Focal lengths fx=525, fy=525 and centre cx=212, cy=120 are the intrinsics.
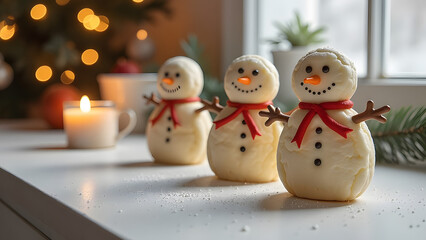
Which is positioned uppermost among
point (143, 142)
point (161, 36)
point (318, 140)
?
point (161, 36)

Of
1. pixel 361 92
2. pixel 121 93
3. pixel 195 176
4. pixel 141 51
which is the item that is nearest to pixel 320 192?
pixel 195 176

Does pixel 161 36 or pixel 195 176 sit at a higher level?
pixel 161 36

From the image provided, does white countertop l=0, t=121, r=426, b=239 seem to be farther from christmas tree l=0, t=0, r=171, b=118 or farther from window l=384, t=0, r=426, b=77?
christmas tree l=0, t=0, r=171, b=118

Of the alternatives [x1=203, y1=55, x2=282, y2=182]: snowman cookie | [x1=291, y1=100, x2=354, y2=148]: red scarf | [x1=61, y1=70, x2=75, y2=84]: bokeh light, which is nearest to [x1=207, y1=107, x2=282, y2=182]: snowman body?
[x1=203, y1=55, x2=282, y2=182]: snowman cookie

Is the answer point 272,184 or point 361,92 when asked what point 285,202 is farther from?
point 361,92

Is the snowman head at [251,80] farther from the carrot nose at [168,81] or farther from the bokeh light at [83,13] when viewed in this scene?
the bokeh light at [83,13]

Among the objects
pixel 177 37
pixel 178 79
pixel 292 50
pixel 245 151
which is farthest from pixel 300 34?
pixel 177 37

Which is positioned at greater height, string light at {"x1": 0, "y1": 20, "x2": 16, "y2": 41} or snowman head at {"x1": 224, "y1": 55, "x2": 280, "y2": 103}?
string light at {"x1": 0, "y1": 20, "x2": 16, "y2": 41}

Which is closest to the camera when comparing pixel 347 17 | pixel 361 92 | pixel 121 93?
pixel 361 92
